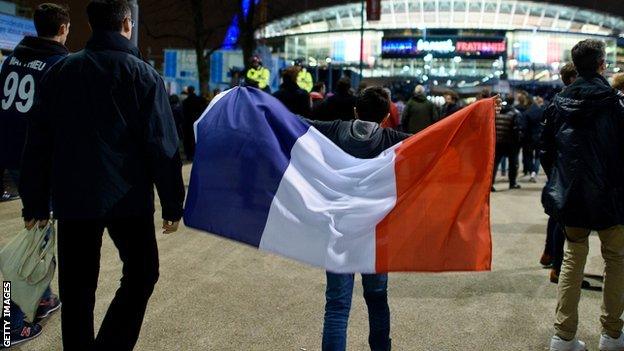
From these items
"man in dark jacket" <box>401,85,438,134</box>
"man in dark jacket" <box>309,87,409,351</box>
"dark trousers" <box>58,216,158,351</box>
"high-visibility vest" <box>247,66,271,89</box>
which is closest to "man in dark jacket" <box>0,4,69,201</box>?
"dark trousers" <box>58,216,158,351</box>

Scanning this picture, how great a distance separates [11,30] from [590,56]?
13.4 m

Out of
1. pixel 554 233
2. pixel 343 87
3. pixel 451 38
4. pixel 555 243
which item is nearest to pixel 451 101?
pixel 343 87

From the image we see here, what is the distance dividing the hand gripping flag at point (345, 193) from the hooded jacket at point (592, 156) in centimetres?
81

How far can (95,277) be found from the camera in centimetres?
348

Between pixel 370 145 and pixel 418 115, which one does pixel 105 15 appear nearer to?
Answer: pixel 370 145

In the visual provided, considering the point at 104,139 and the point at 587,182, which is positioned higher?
the point at 104,139

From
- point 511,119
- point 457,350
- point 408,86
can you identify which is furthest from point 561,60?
point 457,350

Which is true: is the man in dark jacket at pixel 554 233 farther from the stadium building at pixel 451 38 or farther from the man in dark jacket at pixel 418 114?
the stadium building at pixel 451 38

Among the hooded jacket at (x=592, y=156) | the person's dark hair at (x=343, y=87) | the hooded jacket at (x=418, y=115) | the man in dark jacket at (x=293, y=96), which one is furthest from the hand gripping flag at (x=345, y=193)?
the hooded jacket at (x=418, y=115)

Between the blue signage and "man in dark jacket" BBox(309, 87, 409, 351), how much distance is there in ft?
40.0

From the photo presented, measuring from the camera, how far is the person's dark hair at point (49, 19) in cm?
449

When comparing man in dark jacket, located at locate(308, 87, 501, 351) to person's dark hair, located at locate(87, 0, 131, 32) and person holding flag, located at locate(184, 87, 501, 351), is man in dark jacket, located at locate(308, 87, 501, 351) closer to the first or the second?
person holding flag, located at locate(184, 87, 501, 351)

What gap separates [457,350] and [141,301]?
7.02 ft

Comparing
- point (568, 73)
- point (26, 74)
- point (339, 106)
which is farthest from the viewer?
point (339, 106)
